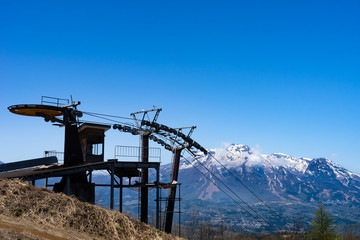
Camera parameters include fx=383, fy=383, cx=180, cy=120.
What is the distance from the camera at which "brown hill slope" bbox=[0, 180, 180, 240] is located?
15.5 meters

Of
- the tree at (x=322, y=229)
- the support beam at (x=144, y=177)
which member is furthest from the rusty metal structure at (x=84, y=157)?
the tree at (x=322, y=229)

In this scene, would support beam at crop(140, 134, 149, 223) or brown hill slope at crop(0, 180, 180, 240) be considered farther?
support beam at crop(140, 134, 149, 223)

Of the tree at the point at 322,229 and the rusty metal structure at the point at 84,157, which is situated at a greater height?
the rusty metal structure at the point at 84,157

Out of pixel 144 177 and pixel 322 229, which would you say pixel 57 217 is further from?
pixel 322 229

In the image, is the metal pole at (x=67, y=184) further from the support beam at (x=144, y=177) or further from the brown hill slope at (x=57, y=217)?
the brown hill slope at (x=57, y=217)

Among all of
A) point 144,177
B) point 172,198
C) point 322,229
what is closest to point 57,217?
point 144,177

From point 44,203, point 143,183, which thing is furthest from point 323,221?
point 44,203

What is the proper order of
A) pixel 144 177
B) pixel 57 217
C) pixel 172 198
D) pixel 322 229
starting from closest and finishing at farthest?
pixel 57 217
pixel 144 177
pixel 172 198
pixel 322 229

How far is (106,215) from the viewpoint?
18297 mm

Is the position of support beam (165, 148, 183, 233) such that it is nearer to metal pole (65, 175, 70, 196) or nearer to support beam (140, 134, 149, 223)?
support beam (140, 134, 149, 223)

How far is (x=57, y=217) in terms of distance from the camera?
16.7 m

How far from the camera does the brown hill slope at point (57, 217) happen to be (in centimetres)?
1545

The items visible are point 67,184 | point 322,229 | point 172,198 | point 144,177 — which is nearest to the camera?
point 67,184

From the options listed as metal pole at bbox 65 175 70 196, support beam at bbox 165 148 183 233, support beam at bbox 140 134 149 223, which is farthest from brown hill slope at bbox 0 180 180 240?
support beam at bbox 165 148 183 233
